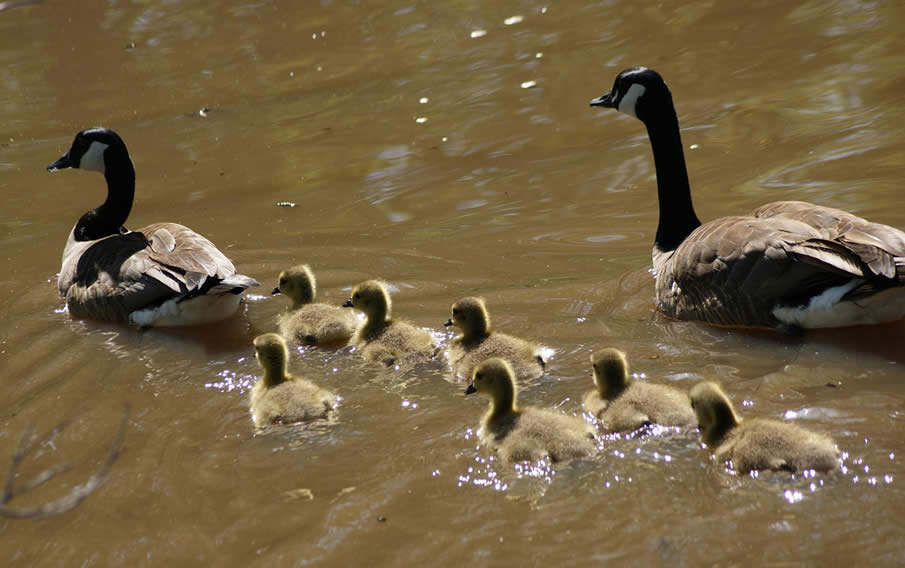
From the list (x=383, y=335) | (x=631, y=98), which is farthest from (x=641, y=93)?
(x=383, y=335)

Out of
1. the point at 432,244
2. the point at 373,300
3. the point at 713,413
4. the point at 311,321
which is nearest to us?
the point at 713,413

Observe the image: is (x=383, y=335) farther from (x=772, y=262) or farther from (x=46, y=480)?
(x=46, y=480)

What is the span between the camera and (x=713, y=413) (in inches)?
189

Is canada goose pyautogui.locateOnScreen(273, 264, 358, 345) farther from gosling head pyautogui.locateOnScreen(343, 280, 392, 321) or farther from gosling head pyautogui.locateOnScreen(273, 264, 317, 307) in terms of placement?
gosling head pyautogui.locateOnScreen(343, 280, 392, 321)

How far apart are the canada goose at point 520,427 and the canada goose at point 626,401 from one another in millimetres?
189

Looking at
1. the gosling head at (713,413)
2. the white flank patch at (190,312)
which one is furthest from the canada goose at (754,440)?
the white flank patch at (190,312)

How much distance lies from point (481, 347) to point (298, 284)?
5.44ft

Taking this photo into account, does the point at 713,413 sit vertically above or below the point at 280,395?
below

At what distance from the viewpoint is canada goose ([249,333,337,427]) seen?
5523mm

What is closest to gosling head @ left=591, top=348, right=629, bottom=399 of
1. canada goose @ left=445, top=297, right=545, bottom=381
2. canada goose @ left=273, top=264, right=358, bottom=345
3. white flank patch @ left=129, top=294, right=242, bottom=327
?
canada goose @ left=445, top=297, right=545, bottom=381

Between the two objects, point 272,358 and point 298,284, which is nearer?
point 272,358

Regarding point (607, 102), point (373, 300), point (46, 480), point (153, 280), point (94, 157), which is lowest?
point (373, 300)

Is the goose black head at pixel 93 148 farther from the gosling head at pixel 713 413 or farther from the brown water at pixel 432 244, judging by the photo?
the gosling head at pixel 713 413

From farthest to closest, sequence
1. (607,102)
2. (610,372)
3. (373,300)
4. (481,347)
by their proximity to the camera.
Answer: (607,102) < (373,300) < (481,347) < (610,372)
